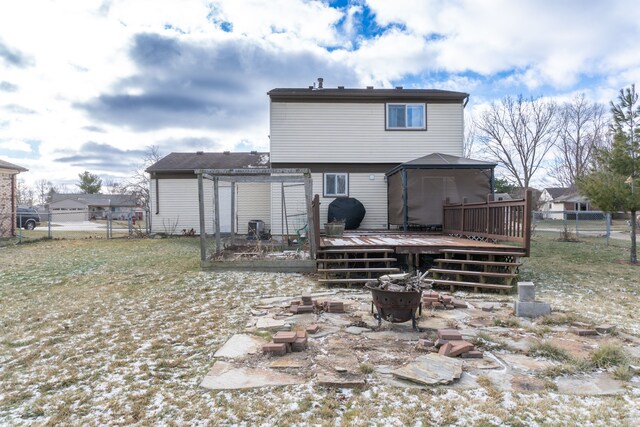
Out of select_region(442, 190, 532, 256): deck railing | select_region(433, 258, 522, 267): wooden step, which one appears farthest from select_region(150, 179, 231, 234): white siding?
select_region(433, 258, 522, 267): wooden step

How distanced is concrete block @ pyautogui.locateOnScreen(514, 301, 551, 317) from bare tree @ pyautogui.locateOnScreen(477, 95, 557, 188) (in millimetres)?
30067

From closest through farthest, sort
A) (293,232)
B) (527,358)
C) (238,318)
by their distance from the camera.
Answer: (527,358)
(238,318)
(293,232)

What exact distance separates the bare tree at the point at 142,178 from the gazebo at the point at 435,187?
2029 centimetres

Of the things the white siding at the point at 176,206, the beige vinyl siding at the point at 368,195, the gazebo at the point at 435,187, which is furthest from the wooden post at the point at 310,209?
the white siding at the point at 176,206

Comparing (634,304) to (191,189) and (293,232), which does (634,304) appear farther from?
(191,189)

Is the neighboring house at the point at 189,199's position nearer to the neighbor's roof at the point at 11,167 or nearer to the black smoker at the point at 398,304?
the neighbor's roof at the point at 11,167

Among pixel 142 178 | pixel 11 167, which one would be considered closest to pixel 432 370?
pixel 11 167

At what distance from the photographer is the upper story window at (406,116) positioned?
1245cm

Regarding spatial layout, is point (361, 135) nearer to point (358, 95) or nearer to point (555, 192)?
point (358, 95)

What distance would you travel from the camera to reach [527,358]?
3260 mm

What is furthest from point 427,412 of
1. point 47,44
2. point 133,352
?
point 47,44

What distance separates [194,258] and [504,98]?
98.8 feet

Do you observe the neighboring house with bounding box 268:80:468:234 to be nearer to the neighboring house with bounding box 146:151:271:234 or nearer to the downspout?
the downspout

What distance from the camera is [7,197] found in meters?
17.0
